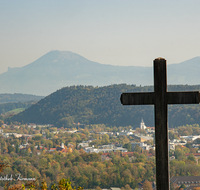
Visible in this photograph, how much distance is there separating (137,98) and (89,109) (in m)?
123

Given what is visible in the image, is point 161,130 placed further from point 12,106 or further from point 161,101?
point 12,106

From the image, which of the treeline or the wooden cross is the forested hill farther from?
the wooden cross

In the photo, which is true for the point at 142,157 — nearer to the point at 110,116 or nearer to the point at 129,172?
the point at 129,172

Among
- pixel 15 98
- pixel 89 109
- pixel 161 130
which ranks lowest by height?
pixel 161 130

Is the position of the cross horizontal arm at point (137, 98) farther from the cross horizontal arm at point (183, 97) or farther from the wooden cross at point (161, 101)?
the cross horizontal arm at point (183, 97)

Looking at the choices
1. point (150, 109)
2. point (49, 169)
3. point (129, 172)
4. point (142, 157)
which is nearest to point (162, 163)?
point (129, 172)

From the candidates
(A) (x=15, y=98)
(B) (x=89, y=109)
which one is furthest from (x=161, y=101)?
(A) (x=15, y=98)

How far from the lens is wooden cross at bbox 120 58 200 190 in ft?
7.00

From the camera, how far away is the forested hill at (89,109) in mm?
112875

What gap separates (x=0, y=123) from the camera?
408 ft

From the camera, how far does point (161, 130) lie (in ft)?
7.04

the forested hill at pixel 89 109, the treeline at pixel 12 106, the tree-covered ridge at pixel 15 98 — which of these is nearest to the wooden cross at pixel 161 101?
the forested hill at pixel 89 109

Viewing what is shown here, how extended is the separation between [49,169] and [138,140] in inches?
1477

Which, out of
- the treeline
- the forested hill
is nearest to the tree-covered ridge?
the treeline
